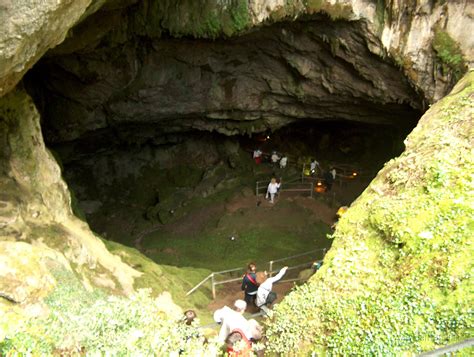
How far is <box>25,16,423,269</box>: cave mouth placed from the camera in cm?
1398

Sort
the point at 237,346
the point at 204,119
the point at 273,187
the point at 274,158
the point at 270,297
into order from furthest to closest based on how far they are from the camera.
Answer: the point at 274,158, the point at 204,119, the point at 273,187, the point at 270,297, the point at 237,346

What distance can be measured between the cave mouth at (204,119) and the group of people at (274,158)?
58 cm

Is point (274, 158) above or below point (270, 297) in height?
below

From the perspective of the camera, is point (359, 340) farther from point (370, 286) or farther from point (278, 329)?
point (278, 329)

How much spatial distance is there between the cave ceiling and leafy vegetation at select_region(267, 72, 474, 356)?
7.48 metres

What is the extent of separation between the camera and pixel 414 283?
4.82 m

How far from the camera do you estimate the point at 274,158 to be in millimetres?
21156

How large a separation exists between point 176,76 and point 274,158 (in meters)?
7.55

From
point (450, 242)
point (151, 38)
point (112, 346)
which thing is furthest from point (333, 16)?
point (112, 346)

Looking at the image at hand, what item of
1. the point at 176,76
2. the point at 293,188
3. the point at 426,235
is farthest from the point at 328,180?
the point at 426,235

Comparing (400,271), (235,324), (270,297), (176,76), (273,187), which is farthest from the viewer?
(273,187)

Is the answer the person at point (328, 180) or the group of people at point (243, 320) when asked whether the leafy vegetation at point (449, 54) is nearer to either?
the person at point (328, 180)

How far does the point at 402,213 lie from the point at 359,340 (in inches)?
79.9

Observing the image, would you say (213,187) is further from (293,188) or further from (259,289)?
(259,289)
